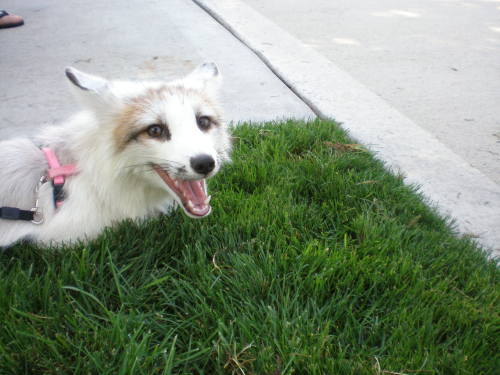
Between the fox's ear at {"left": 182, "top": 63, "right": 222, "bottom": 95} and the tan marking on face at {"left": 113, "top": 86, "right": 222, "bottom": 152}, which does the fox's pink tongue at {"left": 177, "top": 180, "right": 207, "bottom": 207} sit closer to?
the tan marking on face at {"left": 113, "top": 86, "right": 222, "bottom": 152}

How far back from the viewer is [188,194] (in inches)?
75.8

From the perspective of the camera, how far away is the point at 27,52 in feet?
16.0

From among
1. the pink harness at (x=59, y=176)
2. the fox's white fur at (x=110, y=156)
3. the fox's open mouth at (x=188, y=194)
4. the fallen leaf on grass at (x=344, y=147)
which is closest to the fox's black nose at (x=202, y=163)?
the fox's white fur at (x=110, y=156)

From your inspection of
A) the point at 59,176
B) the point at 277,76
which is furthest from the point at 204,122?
the point at 277,76

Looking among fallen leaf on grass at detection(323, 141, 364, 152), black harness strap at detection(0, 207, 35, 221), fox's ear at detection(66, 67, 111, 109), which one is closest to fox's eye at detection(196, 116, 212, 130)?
fox's ear at detection(66, 67, 111, 109)

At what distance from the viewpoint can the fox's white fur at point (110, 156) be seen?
1.82 m

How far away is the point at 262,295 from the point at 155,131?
2.77ft

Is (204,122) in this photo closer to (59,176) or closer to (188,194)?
(188,194)

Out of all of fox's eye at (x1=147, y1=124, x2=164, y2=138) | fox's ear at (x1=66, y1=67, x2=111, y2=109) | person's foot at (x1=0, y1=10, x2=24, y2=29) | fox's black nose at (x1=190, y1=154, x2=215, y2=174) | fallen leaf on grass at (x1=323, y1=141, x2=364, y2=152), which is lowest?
person's foot at (x1=0, y1=10, x2=24, y2=29)

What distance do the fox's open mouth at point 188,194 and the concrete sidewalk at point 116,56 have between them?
5.97 feet

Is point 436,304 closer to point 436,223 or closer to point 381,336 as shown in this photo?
point 381,336

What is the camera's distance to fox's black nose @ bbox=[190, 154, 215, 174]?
171 centimetres

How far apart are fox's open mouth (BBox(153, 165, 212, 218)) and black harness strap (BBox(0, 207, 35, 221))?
62 centimetres

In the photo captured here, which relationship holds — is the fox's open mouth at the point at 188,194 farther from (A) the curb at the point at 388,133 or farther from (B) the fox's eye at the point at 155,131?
(A) the curb at the point at 388,133
